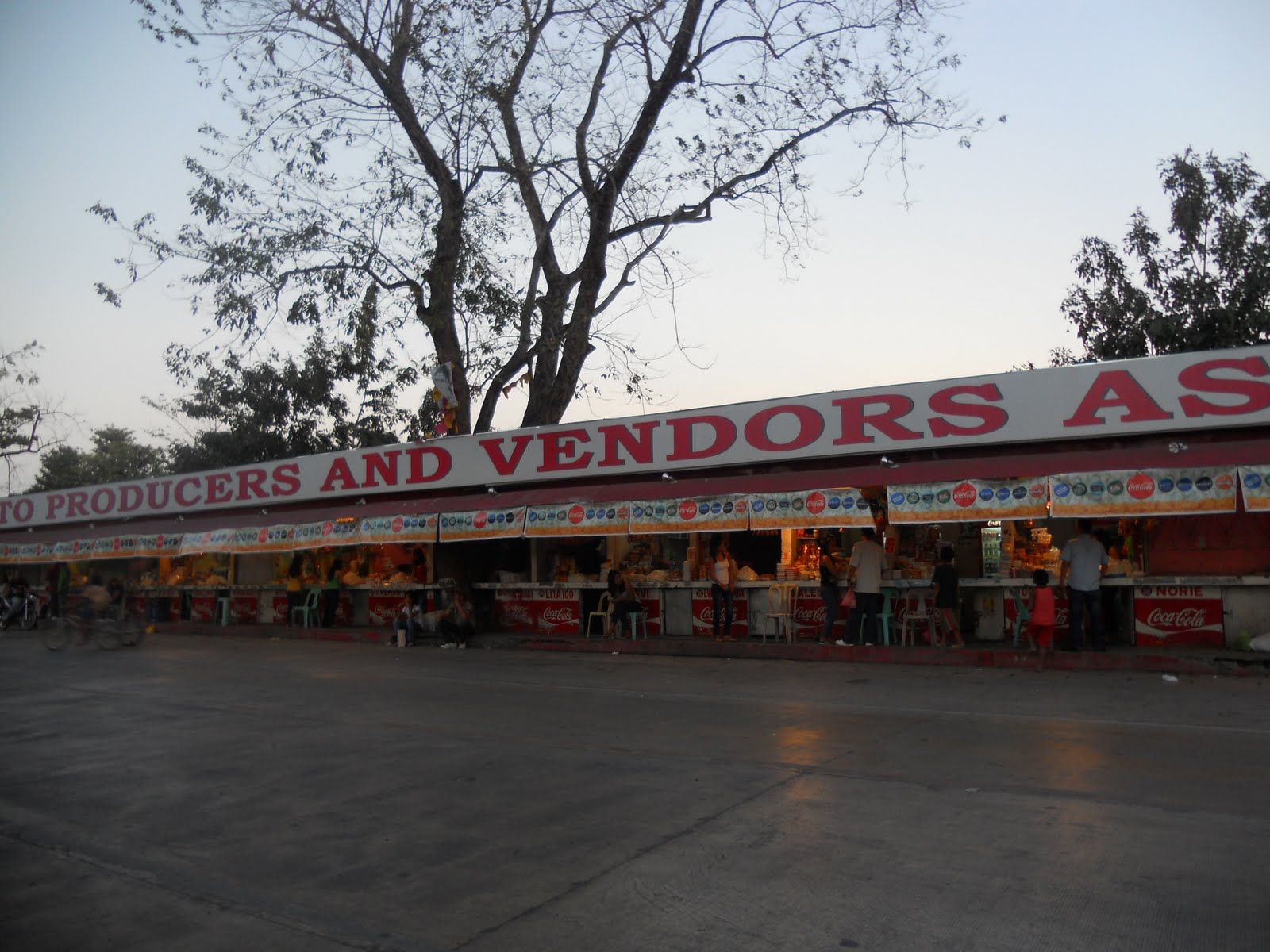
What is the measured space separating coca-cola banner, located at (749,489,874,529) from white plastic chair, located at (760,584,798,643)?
5.58 feet

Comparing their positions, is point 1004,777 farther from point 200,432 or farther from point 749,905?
point 200,432

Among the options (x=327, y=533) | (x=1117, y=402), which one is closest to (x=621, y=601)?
(x=327, y=533)

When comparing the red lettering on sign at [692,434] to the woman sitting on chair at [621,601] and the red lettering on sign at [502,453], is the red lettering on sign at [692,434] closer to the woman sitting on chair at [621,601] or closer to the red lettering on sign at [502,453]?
the woman sitting on chair at [621,601]

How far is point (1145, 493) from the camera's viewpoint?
13.9 m

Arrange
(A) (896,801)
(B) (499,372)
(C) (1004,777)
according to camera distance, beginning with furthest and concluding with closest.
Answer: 1. (B) (499,372)
2. (C) (1004,777)
3. (A) (896,801)

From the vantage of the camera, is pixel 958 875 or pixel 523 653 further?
pixel 523 653

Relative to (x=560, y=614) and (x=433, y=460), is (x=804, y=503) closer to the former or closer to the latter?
(x=560, y=614)

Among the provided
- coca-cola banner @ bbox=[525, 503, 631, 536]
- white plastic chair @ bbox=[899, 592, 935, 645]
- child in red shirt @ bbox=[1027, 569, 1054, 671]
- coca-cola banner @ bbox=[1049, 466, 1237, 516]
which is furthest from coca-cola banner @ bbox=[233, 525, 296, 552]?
coca-cola banner @ bbox=[1049, 466, 1237, 516]

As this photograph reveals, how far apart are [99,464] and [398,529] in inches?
1819

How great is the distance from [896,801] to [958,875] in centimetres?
155

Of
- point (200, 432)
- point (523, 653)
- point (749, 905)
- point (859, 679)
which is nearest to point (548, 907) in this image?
point (749, 905)

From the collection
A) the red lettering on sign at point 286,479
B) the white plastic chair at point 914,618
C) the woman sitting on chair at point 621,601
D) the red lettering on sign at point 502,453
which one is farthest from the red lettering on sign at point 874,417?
the red lettering on sign at point 286,479

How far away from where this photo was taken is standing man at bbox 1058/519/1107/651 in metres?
14.6

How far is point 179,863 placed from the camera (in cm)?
613
